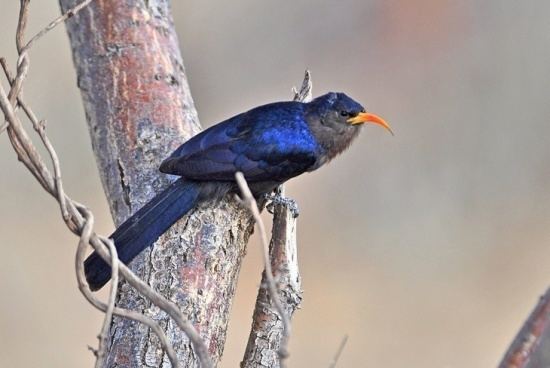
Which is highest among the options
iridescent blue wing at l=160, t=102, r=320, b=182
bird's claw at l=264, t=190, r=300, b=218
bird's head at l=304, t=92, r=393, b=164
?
bird's head at l=304, t=92, r=393, b=164

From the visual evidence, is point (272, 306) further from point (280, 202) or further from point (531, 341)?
point (531, 341)

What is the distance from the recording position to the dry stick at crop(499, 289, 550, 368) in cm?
106

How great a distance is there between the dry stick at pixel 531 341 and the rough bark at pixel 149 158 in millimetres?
1191

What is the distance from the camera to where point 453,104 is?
618cm

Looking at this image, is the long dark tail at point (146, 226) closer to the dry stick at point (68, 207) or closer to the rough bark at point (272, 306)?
the rough bark at point (272, 306)

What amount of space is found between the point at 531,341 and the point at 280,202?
1.75m

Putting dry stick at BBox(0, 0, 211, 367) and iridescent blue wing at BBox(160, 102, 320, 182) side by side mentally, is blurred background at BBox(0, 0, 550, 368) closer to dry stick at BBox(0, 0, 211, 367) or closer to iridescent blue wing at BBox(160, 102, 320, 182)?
iridescent blue wing at BBox(160, 102, 320, 182)

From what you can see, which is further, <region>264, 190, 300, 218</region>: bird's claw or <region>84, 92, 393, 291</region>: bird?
<region>264, 190, 300, 218</region>: bird's claw

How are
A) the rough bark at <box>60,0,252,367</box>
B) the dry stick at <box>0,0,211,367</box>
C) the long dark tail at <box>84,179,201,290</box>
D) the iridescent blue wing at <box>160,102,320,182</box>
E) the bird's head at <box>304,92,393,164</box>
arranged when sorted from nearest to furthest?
the dry stick at <box>0,0,211,367</box> < the rough bark at <box>60,0,252,367</box> < the long dark tail at <box>84,179,201,290</box> < the iridescent blue wing at <box>160,102,320,182</box> < the bird's head at <box>304,92,393,164</box>

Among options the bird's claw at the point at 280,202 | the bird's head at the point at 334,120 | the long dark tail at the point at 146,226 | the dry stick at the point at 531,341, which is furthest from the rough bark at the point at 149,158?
the dry stick at the point at 531,341

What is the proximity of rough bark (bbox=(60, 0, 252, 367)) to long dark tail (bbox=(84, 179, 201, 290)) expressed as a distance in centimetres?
3

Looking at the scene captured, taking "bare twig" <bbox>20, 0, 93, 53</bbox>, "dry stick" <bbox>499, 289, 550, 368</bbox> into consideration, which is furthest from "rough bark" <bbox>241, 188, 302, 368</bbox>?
"dry stick" <bbox>499, 289, 550, 368</bbox>

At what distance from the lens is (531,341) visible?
3.52ft

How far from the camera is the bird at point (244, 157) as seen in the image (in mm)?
2435
